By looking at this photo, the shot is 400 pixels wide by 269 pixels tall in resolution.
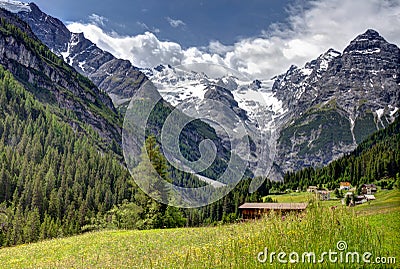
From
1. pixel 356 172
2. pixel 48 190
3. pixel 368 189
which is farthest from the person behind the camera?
pixel 356 172

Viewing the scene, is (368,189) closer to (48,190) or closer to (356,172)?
(356,172)

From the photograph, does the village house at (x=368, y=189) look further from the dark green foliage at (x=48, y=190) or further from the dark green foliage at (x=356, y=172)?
the dark green foliage at (x=48, y=190)

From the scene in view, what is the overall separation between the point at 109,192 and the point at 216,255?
16574cm

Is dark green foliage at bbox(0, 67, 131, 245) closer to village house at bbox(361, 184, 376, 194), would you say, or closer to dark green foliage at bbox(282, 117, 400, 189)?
dark green foliage at bbox(282, 117, 400, 189)

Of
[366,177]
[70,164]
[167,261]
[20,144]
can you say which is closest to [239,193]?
[366,177]

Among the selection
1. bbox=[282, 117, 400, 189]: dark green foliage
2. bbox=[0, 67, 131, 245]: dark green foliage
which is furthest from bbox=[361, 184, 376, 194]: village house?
bbox=[0, 67, 131, 245]: dark green foliage

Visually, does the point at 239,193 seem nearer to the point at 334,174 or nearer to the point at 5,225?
the point at 334,174

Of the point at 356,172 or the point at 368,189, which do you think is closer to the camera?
the point at 368,189

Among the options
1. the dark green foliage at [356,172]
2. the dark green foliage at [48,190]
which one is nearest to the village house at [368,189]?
the dark green foliage at [356,172]

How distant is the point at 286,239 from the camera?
12.0 m

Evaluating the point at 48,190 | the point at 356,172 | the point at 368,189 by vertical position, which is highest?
the point at 356,172

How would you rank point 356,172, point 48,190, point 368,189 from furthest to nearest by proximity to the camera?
point 356,172
point 48,190
point 368,189

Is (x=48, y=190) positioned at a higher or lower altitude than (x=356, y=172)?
lower

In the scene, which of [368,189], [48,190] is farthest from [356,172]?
[48,190]
